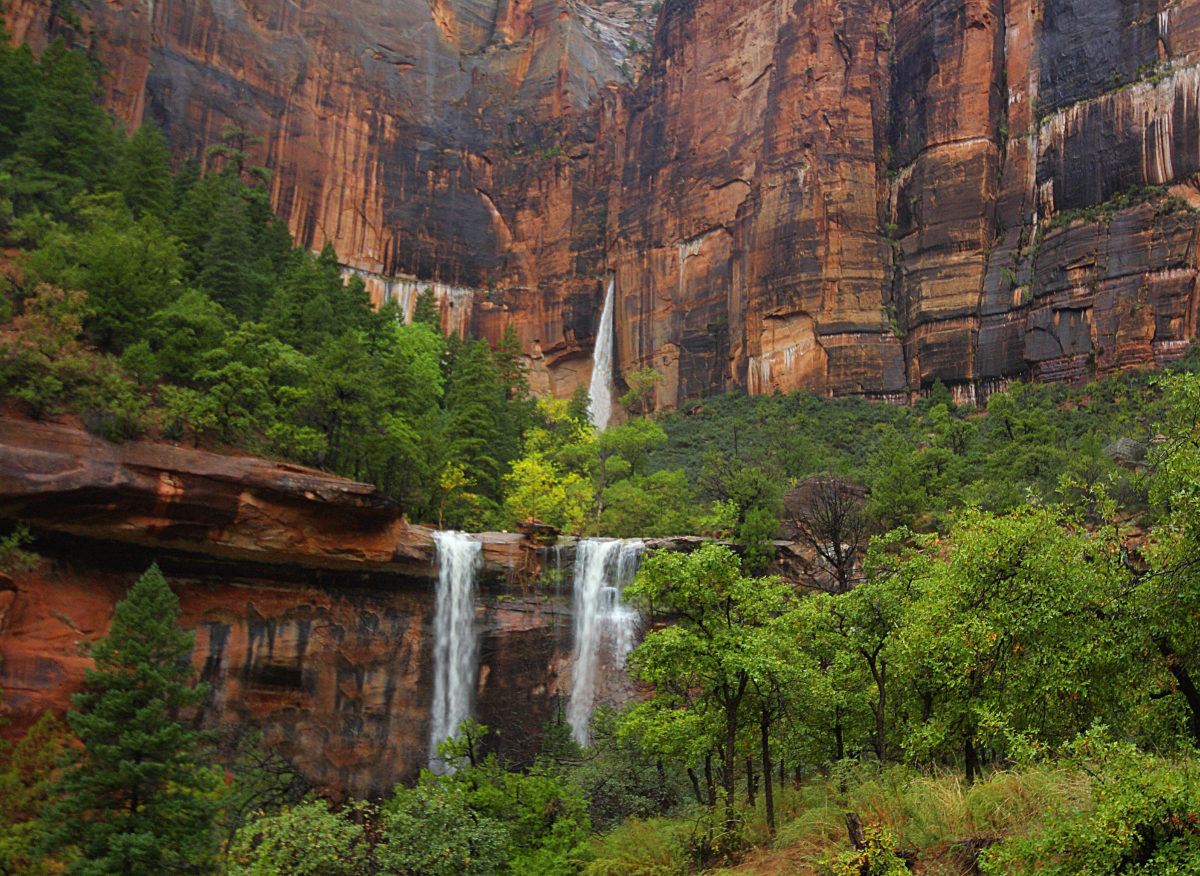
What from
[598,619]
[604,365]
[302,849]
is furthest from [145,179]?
[604,365]

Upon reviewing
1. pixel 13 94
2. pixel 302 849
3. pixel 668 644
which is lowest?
pixel 302 849

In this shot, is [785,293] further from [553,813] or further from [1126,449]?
[553,813]

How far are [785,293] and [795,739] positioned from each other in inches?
1962

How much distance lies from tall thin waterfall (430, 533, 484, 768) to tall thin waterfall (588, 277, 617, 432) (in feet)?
136

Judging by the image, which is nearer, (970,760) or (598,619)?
(970,760)

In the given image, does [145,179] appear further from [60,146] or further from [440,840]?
[440,840]

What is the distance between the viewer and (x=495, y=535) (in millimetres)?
36312

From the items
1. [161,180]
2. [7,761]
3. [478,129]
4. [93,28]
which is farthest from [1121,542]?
[478,129]

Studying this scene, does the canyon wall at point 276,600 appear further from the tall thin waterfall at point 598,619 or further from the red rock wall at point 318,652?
the tall thin waterfall at point 598,619

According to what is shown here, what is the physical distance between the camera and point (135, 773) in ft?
59.8

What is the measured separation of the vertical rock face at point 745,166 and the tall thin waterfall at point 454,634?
35.4 m

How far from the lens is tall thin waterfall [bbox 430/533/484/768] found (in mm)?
33719

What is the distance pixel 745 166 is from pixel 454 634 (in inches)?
1919

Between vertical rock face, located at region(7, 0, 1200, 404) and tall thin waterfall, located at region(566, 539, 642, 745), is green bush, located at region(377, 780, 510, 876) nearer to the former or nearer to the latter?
tall thin waterfall, located at region(566, 539, 642, 745)
